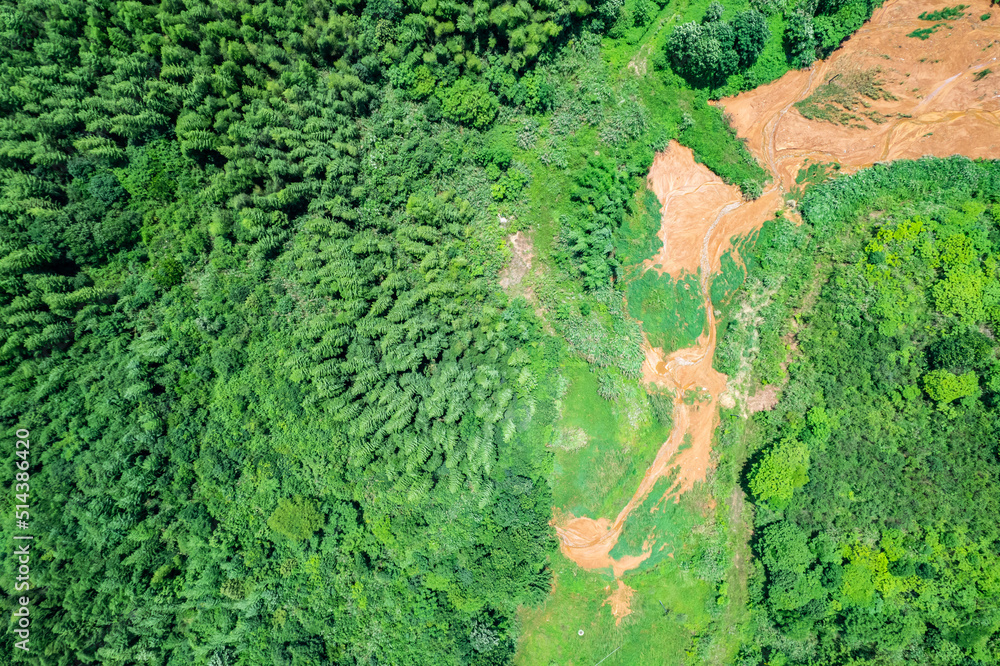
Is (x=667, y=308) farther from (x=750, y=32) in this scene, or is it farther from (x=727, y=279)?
(x=750, y=32)

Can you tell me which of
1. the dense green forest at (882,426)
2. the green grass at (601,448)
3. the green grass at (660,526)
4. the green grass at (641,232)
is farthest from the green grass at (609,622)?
the green grass at (641,232)

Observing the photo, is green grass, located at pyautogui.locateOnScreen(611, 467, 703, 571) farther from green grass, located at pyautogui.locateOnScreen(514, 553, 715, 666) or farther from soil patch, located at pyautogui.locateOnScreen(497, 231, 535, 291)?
soil patch, located at pyautogui.locateOnScreen(497, 231, 535, 291)

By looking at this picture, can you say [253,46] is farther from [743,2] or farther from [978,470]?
[978,470]

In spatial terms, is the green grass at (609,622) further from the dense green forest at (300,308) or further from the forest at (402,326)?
the dense green forest at (300,308)

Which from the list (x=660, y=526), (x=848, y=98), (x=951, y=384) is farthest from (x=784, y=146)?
(x=660, y=526)

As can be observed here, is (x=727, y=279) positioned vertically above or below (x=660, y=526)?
above

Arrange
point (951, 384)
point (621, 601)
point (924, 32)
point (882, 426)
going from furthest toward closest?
point (621, 601) < point (924, 32) < point (882, 426) < point (951, 384)

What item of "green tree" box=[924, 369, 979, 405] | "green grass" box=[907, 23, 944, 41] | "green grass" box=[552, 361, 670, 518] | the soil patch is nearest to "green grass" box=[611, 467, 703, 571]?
"green grass" box=[552, 361, 670, 518]
